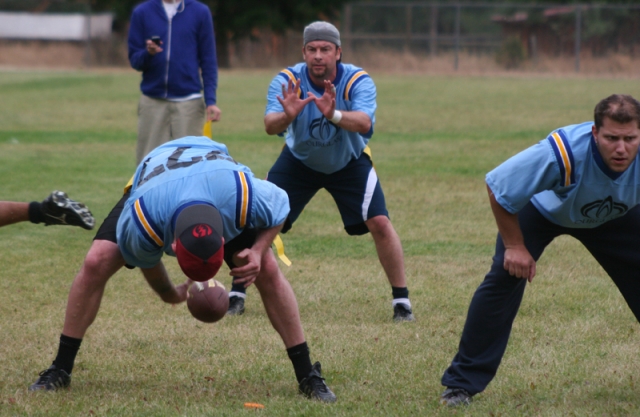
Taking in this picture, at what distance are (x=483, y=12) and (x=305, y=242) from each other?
1456 inches

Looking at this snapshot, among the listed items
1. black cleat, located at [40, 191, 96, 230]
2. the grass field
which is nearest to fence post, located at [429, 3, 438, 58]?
the grass field

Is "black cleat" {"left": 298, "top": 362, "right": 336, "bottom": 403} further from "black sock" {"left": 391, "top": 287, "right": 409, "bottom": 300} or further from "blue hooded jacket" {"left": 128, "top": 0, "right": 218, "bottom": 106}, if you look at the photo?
"blue hooded jacket" {"left": 128, "top": 0, "right": 218, "bottom": 106}

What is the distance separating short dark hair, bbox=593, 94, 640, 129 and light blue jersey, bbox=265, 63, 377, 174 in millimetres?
2371

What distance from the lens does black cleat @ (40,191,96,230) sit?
537cm

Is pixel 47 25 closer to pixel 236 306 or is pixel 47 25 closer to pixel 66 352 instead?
pixel 236 306

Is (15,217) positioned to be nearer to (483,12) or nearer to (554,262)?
(554,262)

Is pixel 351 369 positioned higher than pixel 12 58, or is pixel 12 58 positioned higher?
pixel 351 369

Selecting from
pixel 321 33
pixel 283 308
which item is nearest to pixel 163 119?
pixel 321 33

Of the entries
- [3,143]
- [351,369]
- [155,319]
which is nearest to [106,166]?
[3,143]

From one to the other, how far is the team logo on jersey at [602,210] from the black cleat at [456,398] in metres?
1.12

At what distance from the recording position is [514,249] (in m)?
4.56

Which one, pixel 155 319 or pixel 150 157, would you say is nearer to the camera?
pixel 150 157

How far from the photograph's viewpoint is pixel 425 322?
6473 mm

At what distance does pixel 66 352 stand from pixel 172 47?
193 inches
